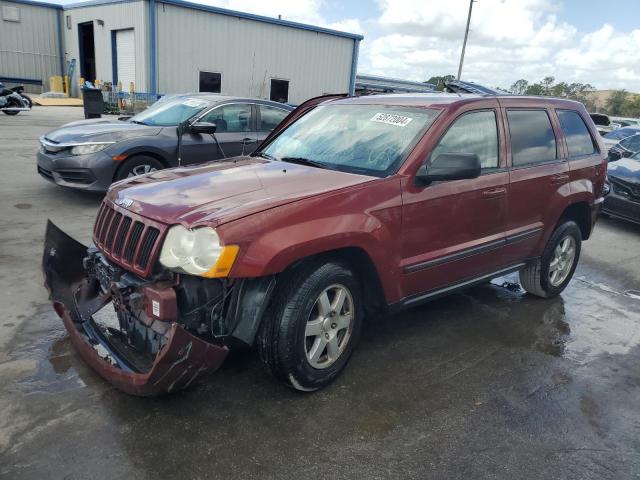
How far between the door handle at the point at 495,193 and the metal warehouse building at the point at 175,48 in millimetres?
20422

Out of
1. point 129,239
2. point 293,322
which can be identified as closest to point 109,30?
point 129,239

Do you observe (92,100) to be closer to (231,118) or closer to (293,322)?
(231,118)

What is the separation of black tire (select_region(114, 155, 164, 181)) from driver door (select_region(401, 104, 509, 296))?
481cm

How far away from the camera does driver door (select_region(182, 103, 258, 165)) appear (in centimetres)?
760

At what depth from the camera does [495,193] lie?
155 inches

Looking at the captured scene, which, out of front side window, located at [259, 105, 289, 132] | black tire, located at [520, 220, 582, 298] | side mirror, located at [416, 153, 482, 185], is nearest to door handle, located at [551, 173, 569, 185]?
black tire, located at [520, 220, 582, 298]

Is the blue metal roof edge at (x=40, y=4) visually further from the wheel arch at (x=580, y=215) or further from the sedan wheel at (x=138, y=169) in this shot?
the wheel arch at (x=580, y=215)

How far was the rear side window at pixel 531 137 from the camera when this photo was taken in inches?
165

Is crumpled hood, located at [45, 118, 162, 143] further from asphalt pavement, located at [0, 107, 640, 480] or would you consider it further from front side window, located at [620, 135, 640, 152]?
front side window, located at [620, 135, 640, 152]

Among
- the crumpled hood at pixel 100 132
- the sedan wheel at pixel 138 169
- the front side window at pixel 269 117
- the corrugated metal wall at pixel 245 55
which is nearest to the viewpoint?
the crumpled hood at pixel 100 132

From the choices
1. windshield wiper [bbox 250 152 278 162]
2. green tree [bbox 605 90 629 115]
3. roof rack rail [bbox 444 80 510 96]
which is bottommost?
windshield wiper [bbox 250 152 278 162]

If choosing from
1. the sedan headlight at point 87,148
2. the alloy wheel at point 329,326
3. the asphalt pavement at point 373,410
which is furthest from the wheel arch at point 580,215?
the sedan headlight at point 87,148

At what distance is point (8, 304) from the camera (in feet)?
13.4

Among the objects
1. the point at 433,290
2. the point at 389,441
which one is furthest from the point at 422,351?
the point at 389,441
